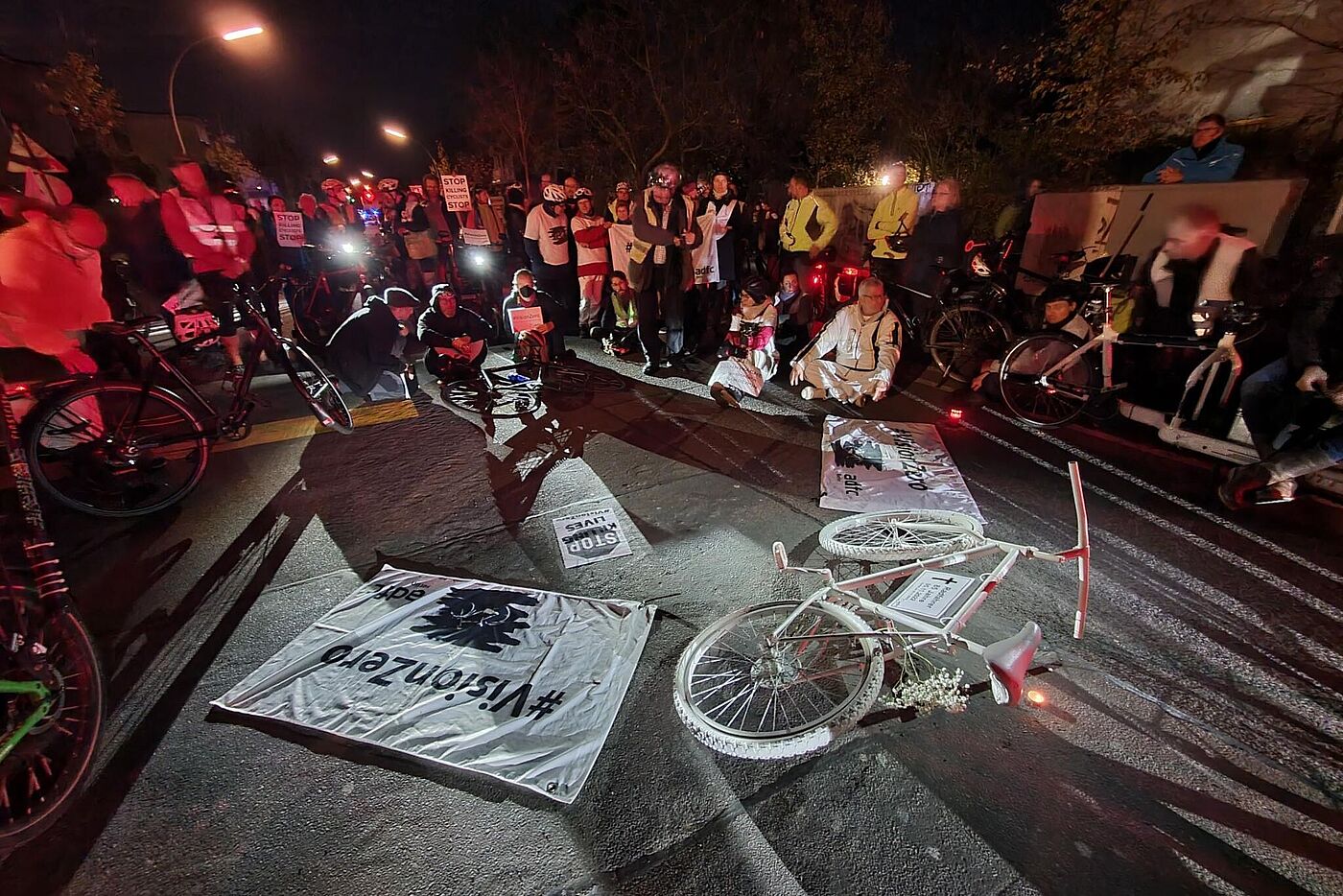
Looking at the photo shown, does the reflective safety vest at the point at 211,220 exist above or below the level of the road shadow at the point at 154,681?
above

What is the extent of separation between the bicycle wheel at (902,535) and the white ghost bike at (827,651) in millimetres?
189

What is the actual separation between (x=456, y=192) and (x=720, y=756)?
34.3 feet

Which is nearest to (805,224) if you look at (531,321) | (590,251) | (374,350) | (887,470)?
(590,251)

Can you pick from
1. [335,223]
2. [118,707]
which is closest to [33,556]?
[118,707]

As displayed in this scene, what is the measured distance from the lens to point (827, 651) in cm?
267

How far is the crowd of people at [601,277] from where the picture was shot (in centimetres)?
446

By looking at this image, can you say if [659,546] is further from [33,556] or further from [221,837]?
[33,556]

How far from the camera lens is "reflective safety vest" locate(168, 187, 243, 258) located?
6.06 m

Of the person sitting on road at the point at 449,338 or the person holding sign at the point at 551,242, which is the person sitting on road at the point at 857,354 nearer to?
the person sitting on road at the point at 449,338

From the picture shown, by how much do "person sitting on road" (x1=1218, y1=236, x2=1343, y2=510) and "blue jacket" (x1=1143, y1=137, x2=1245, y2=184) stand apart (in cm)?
342

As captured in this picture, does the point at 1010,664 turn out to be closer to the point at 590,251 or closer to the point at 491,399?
the point at 491,399

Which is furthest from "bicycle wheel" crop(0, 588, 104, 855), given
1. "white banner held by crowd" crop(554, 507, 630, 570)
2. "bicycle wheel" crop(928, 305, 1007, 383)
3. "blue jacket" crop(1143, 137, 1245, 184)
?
"blue jacket" crop(1143, 137, 1245, 184)

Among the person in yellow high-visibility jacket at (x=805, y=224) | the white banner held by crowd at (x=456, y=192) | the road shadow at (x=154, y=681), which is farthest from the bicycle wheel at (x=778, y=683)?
the white banner held by crowd at (x=456, y=192)

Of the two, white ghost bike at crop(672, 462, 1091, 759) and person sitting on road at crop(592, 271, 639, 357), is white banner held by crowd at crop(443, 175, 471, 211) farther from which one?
white ghost bike at crop(672, 462, 1091, 759)
